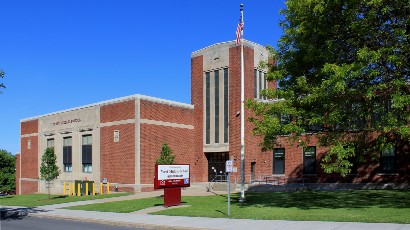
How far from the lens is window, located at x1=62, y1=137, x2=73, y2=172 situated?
4769cm

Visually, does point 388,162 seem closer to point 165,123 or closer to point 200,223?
point 165,123

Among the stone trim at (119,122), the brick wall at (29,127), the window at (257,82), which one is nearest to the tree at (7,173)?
the brick wall at (29,127)

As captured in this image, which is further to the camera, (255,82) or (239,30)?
(255,82)

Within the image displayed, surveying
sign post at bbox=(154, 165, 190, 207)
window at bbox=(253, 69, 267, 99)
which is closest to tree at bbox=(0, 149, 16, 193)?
window at bbox=(253, 69, 267, 99)

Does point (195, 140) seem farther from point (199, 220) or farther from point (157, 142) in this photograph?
point (199, 220)

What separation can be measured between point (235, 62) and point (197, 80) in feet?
16.5

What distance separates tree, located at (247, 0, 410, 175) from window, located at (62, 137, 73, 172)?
31.4 metres

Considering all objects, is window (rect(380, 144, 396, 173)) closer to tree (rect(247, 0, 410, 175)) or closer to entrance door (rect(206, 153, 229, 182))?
entrance door (rect(206, 153, 229, 182))

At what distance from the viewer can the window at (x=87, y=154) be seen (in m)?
45.1

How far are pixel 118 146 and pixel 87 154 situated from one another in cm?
572

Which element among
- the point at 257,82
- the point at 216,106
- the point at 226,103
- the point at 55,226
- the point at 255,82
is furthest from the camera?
the point at 216,106

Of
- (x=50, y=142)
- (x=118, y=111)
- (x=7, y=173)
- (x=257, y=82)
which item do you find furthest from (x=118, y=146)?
(x=7, y=173)

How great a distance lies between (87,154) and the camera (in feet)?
149

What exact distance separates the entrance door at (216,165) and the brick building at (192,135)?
102 millimetres
